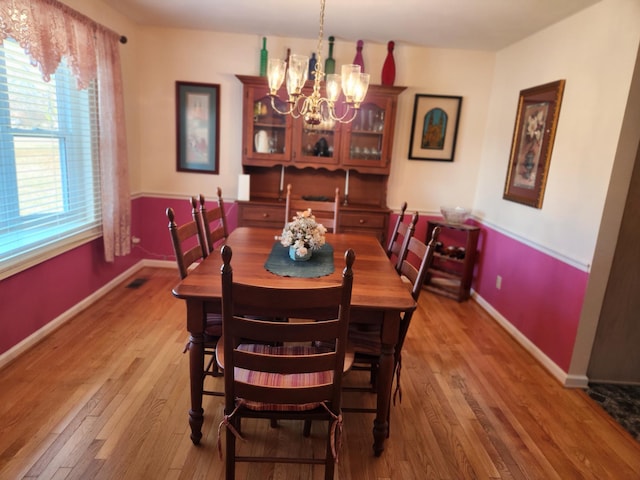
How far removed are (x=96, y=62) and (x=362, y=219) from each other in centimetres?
246

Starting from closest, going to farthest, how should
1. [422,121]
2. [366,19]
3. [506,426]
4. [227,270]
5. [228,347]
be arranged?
[227,270] → [228,347] → [506,426] → [366,19] → [422,121]

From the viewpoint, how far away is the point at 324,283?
1841mm

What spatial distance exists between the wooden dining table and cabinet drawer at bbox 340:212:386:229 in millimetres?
1633

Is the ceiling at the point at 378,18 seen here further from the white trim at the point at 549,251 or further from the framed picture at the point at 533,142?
the white trim at the point at 549,251

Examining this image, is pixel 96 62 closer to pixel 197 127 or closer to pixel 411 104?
pixel 197 127

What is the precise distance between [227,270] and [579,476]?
1.82 meters

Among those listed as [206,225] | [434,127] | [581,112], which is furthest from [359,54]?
[206,225]

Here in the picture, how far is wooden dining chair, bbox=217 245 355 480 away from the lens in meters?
1.28

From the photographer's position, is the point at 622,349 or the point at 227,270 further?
the point at 622,349

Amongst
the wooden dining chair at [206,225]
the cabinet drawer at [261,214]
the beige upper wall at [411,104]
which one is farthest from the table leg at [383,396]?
the cabinet drawer at [261,214]

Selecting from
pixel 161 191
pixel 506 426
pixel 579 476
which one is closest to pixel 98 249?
pixel 161 191

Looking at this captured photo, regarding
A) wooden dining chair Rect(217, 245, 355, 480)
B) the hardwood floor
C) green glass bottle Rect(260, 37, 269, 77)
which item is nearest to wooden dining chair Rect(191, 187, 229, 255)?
the hardwood floor

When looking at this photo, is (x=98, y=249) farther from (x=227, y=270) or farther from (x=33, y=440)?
(x=227, y=270)

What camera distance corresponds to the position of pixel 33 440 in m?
1.79
